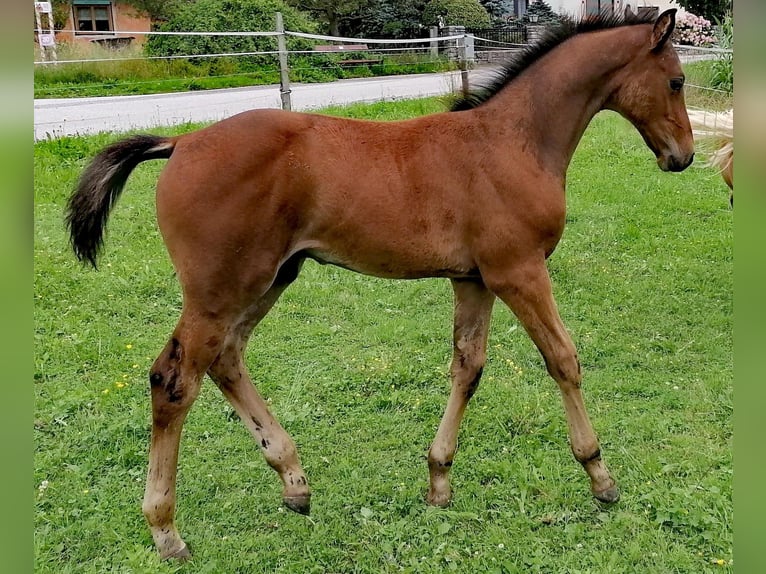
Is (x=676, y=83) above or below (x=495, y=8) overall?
below

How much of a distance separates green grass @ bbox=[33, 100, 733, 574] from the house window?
27535 mm

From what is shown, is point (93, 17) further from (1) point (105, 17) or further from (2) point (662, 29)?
(2) point (662, 29)

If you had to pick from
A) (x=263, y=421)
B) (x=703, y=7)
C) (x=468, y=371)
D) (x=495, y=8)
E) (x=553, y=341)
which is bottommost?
(x=263, y=421)

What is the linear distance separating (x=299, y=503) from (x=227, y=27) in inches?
711

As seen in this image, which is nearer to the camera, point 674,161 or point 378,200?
point 378,200

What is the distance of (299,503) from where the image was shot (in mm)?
2953

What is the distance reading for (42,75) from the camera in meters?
13.1

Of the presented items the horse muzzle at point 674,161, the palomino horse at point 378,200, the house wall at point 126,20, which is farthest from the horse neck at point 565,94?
the house wall at point 126,20

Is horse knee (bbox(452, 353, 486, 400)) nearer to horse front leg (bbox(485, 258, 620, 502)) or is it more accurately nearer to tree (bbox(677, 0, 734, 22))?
horse front leg (bbox(485, 258, 620, 502))

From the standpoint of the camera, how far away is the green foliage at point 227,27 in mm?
17438

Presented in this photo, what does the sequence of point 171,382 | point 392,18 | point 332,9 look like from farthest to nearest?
1. point 392,18
2. point 332,9
3. point 171,382

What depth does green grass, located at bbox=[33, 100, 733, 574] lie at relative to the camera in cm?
275

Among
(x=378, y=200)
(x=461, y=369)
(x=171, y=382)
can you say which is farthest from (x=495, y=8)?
(x=171, y=382)
